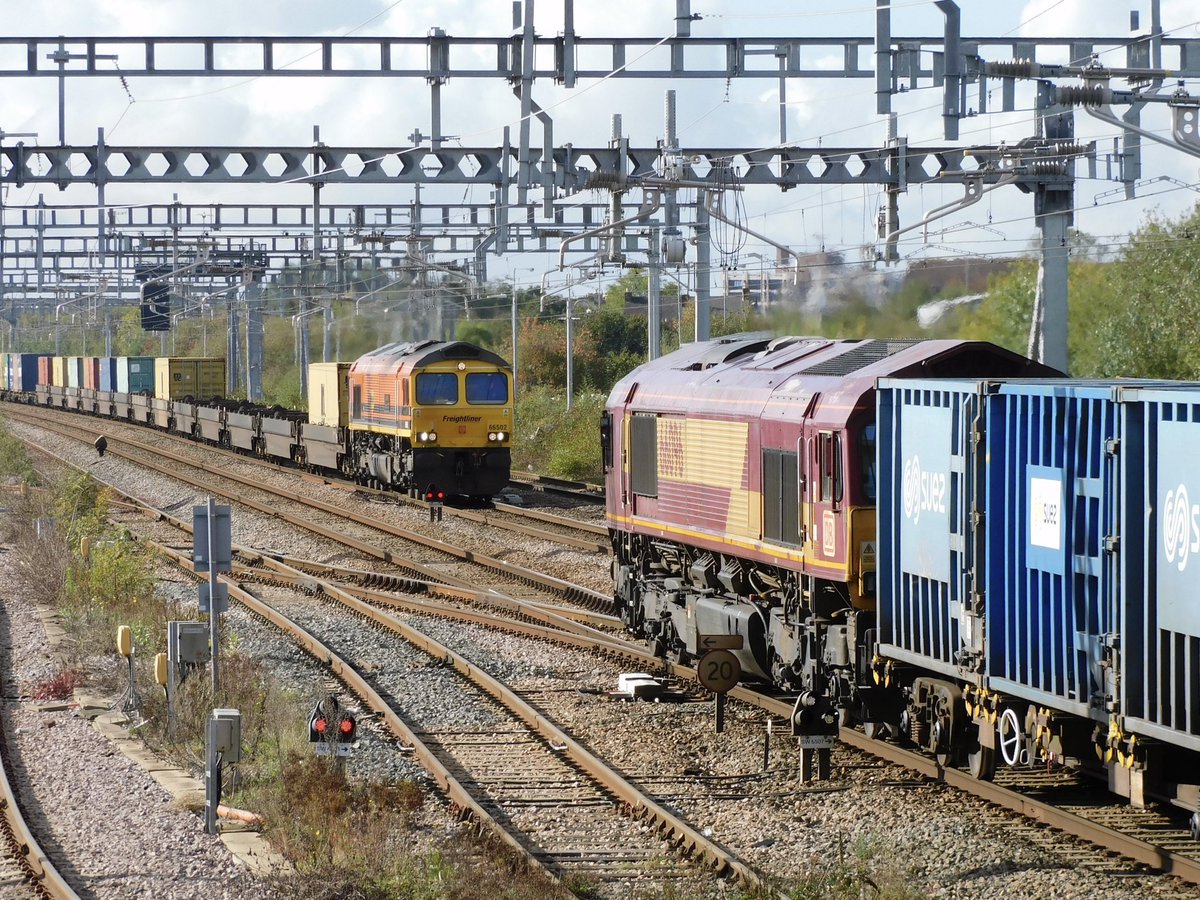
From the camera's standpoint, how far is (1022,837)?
35.0 ft

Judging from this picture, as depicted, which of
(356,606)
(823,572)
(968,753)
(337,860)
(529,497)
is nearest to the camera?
(337,860)

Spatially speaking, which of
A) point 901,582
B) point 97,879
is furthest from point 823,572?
point 97,879

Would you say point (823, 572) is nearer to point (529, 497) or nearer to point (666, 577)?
point (666, 577)

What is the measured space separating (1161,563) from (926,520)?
9.46 ft

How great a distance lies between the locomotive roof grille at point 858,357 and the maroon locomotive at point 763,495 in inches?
0.8

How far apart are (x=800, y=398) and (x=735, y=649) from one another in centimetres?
248

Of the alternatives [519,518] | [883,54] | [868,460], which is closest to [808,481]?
[868,460]

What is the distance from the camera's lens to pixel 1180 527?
28.5 feet

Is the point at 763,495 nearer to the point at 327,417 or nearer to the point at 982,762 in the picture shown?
the point at 982,762

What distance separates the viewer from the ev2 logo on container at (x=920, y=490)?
11430 millimetres

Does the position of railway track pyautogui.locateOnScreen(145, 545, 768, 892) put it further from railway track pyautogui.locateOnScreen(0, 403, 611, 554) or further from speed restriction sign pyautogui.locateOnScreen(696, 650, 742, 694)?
railway track pyautogui.locateOnScreen(0, 403, 611, 554)

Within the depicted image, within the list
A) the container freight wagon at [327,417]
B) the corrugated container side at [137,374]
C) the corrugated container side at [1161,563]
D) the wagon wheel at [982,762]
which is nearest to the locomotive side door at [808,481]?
the wagon wheel at [982,762]

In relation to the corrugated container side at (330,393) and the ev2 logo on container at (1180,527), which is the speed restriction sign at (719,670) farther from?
the corrugated container side at (330,393)

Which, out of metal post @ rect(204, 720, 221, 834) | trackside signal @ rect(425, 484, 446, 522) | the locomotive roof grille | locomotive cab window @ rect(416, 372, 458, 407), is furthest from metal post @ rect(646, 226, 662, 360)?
metal post @ rect(204, 720, 221, 834)
